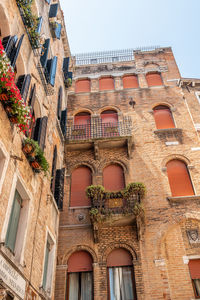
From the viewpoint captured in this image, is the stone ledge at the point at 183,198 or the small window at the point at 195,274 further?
the stone ledge at the point at 183,198

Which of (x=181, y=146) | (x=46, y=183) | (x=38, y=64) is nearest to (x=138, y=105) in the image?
(x=181, y=146)

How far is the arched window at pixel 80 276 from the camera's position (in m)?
10.5

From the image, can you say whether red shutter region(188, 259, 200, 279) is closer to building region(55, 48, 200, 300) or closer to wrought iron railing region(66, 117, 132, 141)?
building region(55, 48, 200, 300)

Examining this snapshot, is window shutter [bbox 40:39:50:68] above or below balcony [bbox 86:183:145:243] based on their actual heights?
above

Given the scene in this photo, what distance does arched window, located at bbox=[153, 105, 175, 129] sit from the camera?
15.5 meters

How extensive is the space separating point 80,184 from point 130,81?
8.00 m

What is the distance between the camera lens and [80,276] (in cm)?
1095

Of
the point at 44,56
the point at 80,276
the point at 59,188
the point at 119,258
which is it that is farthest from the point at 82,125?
the point at 80,276

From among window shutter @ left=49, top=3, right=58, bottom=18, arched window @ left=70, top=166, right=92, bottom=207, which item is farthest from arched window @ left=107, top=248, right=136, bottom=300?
window shutter @ left=49, top=3, right=58, bottom=18

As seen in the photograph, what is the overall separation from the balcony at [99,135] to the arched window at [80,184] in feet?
3.42

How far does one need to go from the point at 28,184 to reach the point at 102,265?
4644 mm

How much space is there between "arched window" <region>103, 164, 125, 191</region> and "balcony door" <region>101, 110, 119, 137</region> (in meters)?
1.88

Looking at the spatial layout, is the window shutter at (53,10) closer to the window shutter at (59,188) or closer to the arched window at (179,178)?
the window shutter at (59,188)

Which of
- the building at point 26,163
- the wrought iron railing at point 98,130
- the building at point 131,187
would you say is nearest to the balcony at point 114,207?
the building at point 131,187
